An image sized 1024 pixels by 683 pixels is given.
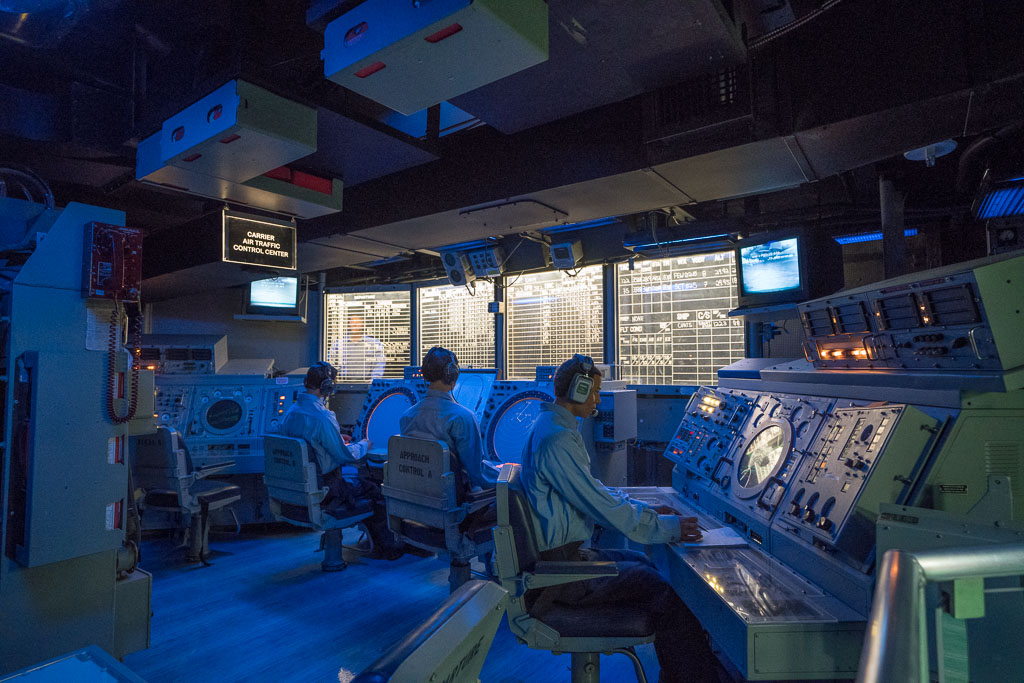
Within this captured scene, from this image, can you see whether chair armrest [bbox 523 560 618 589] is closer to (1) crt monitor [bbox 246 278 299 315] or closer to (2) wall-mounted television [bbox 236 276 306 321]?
(2) wall-mounted television [bbox 236 276 306 321]

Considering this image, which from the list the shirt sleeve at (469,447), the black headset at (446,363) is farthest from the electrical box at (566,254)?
the shirt sleeve at (469,447)

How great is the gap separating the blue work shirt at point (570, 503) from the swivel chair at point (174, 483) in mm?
3149

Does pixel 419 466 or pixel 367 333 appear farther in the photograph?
pixel 367 333

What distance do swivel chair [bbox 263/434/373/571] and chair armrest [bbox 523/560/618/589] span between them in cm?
223

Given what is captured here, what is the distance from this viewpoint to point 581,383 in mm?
2363

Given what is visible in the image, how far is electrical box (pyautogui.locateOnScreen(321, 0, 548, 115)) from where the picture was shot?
1.71 m

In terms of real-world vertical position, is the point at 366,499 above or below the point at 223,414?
below

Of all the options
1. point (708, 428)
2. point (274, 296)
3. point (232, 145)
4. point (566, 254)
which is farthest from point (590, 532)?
point (274, 296)

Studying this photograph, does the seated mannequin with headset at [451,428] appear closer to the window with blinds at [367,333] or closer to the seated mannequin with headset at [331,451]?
the seated mannequin with headset at [331,451]

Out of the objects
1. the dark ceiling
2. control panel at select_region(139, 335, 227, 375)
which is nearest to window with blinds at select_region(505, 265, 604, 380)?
the dark ceiling

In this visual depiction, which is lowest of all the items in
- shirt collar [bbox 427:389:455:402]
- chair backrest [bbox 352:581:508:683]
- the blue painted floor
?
the blue painted floor

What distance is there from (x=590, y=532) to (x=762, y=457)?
2.52ft

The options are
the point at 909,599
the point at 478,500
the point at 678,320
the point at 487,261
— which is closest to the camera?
the point at 909,599

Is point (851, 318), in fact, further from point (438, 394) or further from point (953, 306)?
point (438, 394)
